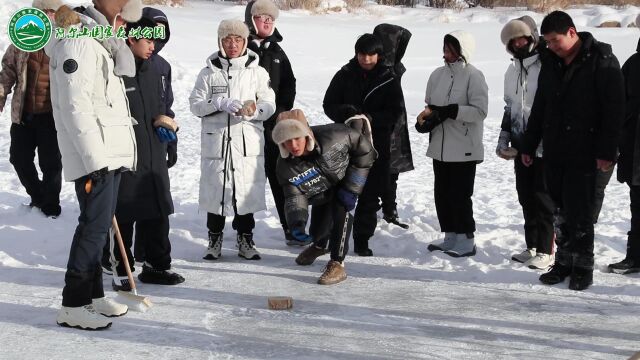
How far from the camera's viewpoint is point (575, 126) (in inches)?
227

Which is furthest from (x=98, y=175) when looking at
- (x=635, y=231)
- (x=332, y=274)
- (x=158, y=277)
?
(x=635, y=231)

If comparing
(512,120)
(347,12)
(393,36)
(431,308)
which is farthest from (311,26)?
(431,308)

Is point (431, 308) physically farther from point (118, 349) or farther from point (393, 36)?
point (393, 36)

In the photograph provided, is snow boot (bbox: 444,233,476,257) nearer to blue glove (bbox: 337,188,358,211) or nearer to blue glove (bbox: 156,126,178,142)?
blue glove (bbox: 337,188,358,211)

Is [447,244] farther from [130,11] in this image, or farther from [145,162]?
[130,11]

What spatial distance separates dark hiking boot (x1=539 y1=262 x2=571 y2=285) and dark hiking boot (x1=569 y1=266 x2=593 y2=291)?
11 centimetres

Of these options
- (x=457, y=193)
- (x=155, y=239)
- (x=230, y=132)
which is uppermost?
(x=230, y=132)

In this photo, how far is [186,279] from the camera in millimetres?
6207

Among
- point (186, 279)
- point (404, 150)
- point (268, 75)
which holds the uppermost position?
point (268, 75)

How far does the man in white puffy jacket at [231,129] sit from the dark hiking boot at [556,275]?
2.11m

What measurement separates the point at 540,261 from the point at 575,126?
3.68ft

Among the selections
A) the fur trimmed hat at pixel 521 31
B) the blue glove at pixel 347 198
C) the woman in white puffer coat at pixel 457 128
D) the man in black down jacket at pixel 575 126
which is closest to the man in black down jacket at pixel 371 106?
the woman in white puffer coat at pixel 457 128

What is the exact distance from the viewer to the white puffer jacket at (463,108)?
6.68 metres

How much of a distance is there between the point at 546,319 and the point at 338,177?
1.71m
